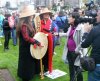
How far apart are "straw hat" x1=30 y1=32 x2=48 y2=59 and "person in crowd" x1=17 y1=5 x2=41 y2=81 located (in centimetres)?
11

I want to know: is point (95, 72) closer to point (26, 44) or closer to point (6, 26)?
point (26, 44)

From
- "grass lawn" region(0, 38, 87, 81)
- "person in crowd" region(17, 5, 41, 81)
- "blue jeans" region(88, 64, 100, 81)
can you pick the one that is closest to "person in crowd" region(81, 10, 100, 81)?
"blue jeans" region(88, 64, 100, 81)

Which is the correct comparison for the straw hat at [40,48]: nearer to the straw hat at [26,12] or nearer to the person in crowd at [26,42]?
the person in crowd at [26,42]

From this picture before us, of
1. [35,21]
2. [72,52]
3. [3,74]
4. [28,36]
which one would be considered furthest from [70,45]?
[3,74]

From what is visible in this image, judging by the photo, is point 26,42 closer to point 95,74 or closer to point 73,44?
point 73,44

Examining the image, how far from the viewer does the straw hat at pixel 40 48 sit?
690cm

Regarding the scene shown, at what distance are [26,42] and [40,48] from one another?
53 centimetres

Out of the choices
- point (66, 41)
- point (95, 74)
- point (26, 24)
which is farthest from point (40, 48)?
point (95, 74)

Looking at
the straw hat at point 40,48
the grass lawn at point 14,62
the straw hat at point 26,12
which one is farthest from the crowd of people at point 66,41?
the grass lawn at point 14,62

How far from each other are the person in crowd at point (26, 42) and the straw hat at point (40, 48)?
11cm

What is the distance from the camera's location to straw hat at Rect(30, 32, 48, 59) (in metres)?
6.90

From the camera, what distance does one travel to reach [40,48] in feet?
23.4

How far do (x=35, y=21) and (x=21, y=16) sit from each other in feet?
2.20

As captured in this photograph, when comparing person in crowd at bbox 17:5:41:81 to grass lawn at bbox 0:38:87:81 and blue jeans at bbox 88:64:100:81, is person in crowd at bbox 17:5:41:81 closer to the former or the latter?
grass lawn at bbox 0:38:87:81
